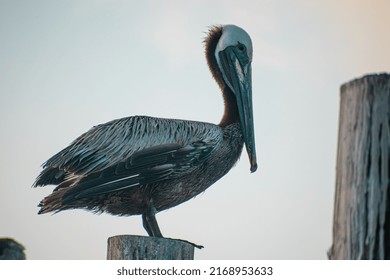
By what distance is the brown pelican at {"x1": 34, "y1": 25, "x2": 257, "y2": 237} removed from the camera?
520 centimetres

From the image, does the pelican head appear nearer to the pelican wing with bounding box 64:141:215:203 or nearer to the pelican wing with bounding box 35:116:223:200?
the pelican wing with bounding box 35:116:223:200

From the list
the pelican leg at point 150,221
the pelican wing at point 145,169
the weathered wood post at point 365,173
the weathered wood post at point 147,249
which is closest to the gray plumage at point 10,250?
the weathered wood post at point 147,249

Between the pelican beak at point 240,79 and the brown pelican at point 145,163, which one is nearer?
the brown pelican at point 145,163

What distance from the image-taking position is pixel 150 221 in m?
5.38

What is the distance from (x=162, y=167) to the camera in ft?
17.5

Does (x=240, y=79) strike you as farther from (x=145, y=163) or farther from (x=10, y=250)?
(x=10, y=250)

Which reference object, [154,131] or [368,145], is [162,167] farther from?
[368,145]

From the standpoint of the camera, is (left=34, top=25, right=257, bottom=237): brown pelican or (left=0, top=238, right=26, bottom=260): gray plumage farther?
(left=34, top=25, right=257, bottom=237): brown pelican

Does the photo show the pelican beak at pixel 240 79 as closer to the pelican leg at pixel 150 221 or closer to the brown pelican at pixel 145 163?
the brown pelican at pixel 145 163

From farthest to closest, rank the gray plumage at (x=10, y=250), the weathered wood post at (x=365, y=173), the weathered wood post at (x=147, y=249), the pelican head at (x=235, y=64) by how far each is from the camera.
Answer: the pelican head at (x=235, y=64) < the gray plumage at (x=10, y=250) < the weathered wood post at (x=147, y=249) < the weathered wood post at (x=365, y=173)

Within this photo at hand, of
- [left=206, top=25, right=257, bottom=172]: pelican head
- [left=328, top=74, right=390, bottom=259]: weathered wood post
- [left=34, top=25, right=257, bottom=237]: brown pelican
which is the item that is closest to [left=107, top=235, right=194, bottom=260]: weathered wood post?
[left=34, top=25, right=257, bottom=237]: brown pelican

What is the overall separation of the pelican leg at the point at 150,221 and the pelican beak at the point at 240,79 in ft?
3.12

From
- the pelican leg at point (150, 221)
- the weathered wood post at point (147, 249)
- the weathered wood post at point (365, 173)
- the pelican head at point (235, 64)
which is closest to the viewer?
the weathered wood post at point (365, 173)

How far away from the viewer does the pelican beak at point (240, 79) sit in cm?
594
